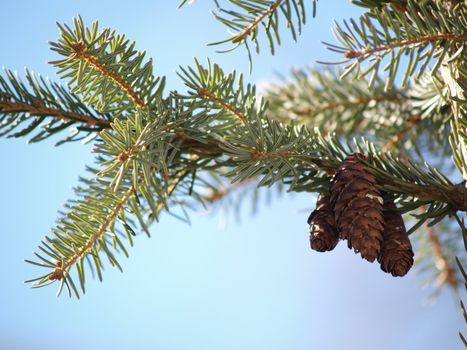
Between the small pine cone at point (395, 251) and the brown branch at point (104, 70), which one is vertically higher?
the brown branch at point (104, 70)

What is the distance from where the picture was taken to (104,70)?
0.51m

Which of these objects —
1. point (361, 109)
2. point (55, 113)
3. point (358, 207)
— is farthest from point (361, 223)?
point (361, 109)

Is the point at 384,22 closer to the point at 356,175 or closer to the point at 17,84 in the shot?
the point at 356,175

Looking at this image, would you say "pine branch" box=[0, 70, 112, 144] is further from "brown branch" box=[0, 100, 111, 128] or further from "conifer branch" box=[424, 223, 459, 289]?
"conifer branch" box=[424, 223, 459, 289]

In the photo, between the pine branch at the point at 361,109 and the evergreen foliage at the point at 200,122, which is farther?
the pine branch at the point at 361,109

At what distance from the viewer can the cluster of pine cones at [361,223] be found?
0.50 meters

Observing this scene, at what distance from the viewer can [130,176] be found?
1.79 ft

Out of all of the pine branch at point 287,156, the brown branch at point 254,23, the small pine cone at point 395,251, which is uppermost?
the brown branch at point 254,23

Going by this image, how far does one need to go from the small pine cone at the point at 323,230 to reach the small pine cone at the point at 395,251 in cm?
4

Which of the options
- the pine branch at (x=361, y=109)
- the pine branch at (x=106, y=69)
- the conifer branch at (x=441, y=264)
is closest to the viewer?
the pine branch at (x=106, y=69)

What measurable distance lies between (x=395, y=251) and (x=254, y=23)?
23 centimetres

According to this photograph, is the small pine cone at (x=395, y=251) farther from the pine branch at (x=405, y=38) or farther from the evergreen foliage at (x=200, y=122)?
the pine branch at (x=405, y=38)

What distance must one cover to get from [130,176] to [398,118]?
0.43 m

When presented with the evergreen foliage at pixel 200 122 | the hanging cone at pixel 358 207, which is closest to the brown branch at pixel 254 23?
the evergreen foliage at pixel 200 122
